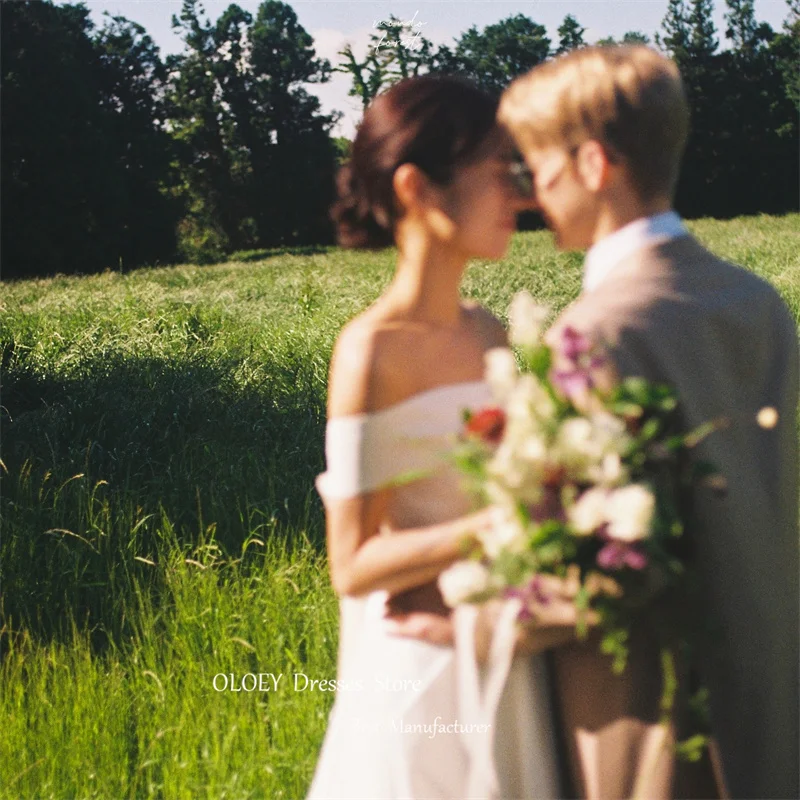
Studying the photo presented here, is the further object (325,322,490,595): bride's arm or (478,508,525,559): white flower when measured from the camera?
(325,322,490,595): bride's arm

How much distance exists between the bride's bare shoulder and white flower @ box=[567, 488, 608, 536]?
0.44 meters

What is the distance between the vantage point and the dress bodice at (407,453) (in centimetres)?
147

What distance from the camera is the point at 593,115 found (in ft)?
4.50

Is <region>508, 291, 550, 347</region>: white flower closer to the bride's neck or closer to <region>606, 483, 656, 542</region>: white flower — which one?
<region>606, 483, 656, 542</region>: white flower

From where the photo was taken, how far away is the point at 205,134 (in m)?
33.7

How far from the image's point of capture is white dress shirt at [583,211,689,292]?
143 centimetres

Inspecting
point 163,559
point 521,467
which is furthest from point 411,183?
point 163,559

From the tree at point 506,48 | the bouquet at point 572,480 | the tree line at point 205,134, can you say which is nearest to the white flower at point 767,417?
the bouquet at point 572,480

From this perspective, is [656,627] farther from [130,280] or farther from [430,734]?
[130,280]

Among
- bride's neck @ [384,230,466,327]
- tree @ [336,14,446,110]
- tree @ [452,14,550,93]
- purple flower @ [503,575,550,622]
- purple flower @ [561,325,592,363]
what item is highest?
tree @ [452,14,550,93]

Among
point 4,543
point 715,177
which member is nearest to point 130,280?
point 4,543

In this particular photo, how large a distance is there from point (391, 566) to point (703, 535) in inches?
18.3

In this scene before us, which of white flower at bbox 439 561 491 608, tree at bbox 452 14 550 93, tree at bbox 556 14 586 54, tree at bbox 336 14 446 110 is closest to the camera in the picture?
white flower at bbox 439 561 491 608

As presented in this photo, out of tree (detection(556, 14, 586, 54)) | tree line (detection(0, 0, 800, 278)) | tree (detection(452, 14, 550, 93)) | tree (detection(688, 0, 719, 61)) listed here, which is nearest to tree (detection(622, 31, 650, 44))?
tree (detection(556, 14, 586, 54))
